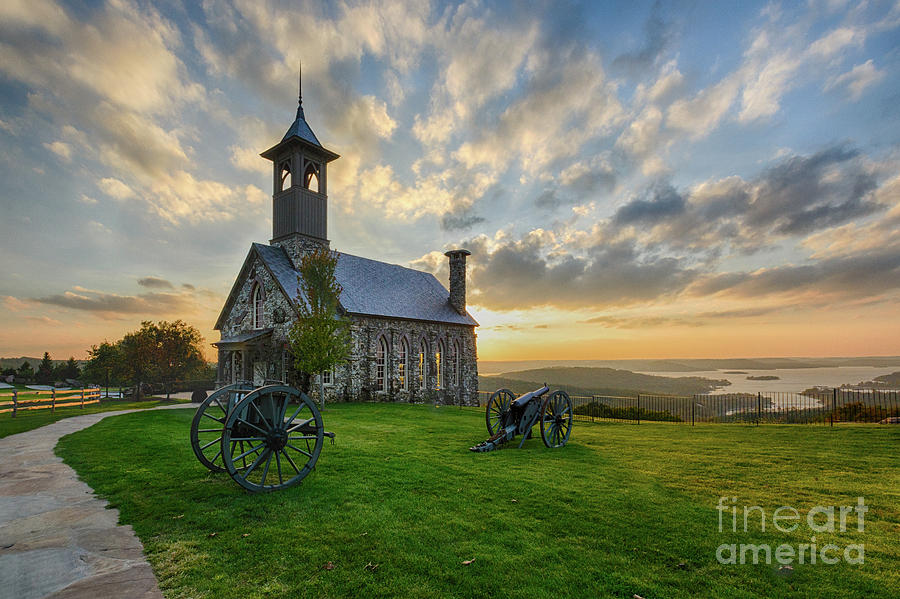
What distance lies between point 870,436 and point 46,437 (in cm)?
2422

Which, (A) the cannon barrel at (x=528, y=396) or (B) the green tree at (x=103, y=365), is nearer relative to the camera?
(A) the cannon barrel at (x=528, y=396)

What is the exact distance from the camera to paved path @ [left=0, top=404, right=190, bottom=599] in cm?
415

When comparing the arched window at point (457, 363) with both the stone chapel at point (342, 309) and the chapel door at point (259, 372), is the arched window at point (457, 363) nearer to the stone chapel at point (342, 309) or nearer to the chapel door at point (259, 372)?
the stone chapel at point (342, 309)

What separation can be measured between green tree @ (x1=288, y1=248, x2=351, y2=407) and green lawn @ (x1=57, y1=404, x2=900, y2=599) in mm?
8954

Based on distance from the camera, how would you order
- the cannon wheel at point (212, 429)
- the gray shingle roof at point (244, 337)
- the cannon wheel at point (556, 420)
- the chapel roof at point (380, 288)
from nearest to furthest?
the cannon wheel at point (212, 429), the cannon wheel at point (556, 420), the gray shingle roof at point (244, 337), the chapel roof at point (380, 288)

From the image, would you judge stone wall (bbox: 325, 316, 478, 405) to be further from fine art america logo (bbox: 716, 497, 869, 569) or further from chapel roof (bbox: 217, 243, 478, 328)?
fine art america logo (bbox: 716, 497, 869, 569)

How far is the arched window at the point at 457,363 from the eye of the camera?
30.7 metres

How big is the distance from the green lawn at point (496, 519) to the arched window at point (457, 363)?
19.7 m

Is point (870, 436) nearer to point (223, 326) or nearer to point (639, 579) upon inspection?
point (639, 579)

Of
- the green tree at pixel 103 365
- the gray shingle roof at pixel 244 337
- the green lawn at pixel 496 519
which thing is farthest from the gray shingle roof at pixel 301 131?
the green tree at pixel 103 365

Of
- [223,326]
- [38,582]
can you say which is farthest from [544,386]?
[223,326]

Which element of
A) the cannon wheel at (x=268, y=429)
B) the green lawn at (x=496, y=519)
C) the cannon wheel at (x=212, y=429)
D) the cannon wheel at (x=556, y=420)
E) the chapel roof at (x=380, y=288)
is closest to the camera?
the green lawn at (x=496, y=519)

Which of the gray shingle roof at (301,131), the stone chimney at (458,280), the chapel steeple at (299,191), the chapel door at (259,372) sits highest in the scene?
the gray shingle roof at (301,131)

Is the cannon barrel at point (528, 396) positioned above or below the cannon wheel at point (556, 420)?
above
